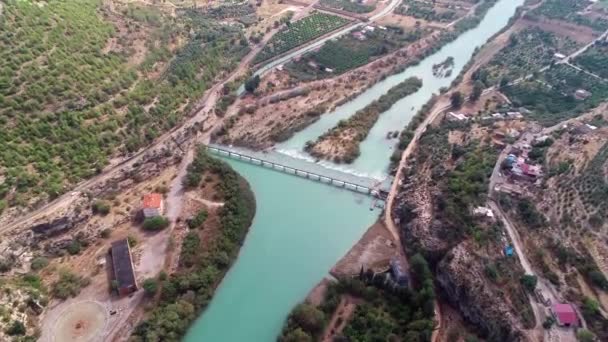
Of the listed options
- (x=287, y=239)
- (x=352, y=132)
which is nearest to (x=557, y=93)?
(x=352, y=132)

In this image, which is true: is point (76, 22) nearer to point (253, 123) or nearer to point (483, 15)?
point (253, 123)

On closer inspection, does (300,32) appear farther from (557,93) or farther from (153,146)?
(557,93)

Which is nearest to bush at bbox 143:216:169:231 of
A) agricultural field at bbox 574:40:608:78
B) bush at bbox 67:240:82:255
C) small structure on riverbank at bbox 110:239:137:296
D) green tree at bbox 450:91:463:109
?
small structure on riverbank at bbox 110:239:137:296

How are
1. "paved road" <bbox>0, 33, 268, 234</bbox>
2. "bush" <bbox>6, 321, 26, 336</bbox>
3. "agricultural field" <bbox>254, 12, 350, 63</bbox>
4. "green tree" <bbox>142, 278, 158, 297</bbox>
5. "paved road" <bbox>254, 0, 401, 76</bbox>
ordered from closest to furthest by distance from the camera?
"bush" <bbox>6, 321, 26, 336</bbox>, "green tree" <bbox>142, 278, 158, 297</bbox>, "paved road" <bbox>0, 33, 268, 234</bbox>, "paved road" <bbox>254, 0, 401, 76</bbox>, "agricultural field" <bbox>254, 12, 350, 63</bbox>

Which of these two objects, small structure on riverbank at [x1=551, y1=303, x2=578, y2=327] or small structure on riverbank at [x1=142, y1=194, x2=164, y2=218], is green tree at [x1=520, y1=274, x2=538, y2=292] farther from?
small structure on riverbank at [x1=142, y1=194, x2=164, y2=218]

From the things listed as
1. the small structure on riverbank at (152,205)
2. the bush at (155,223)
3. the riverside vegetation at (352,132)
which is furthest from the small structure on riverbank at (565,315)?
the small structure on riverbank at (152,205)

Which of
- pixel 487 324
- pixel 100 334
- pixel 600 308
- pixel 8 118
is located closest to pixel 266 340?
pixel 100 334
